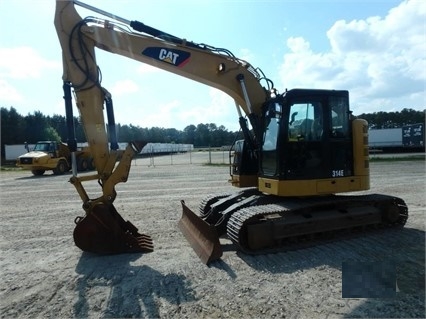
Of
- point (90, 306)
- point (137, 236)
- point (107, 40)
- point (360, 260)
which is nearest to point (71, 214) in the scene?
point (137, 236)

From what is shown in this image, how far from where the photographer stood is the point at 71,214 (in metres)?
9.71

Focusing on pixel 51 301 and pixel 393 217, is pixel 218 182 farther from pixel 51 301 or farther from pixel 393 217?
pixel 51 301

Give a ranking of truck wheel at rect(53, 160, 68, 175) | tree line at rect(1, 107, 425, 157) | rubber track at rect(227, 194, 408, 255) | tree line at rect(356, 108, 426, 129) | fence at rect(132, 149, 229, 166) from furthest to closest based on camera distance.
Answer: tree line at rect(356, 108, 426, 129) < tree line at rect(1, 107, 425, 157) < fence at rect(132, 149, 229, 166) < truck wheel at rect(53, 160, 68, 175) < rubber track at rect(227, 194, 408, 255)

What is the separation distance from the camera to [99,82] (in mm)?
6398

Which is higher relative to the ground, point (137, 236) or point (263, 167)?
point (263, 167)

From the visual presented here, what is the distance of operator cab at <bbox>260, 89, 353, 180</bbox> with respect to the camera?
255 inches

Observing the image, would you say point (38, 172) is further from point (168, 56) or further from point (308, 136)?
point (308, 136)

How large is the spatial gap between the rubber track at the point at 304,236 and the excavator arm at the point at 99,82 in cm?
161

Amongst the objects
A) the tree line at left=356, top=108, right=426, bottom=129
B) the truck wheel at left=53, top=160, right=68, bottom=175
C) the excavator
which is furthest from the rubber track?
the tree line at left=356, top=108, right=426, bottom=129

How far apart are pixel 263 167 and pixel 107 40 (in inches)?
146

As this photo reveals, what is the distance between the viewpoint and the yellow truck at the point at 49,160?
24594 millimetres

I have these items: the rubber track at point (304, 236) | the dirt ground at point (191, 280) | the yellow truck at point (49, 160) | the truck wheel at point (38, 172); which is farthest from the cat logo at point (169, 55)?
the truck wheel at point (38, 172)

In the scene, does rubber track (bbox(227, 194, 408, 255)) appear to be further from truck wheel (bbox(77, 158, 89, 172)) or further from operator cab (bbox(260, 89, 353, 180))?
truck wheel (bbox(77, 158, 89, 172))

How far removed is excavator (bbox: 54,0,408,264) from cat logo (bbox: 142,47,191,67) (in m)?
0.02
